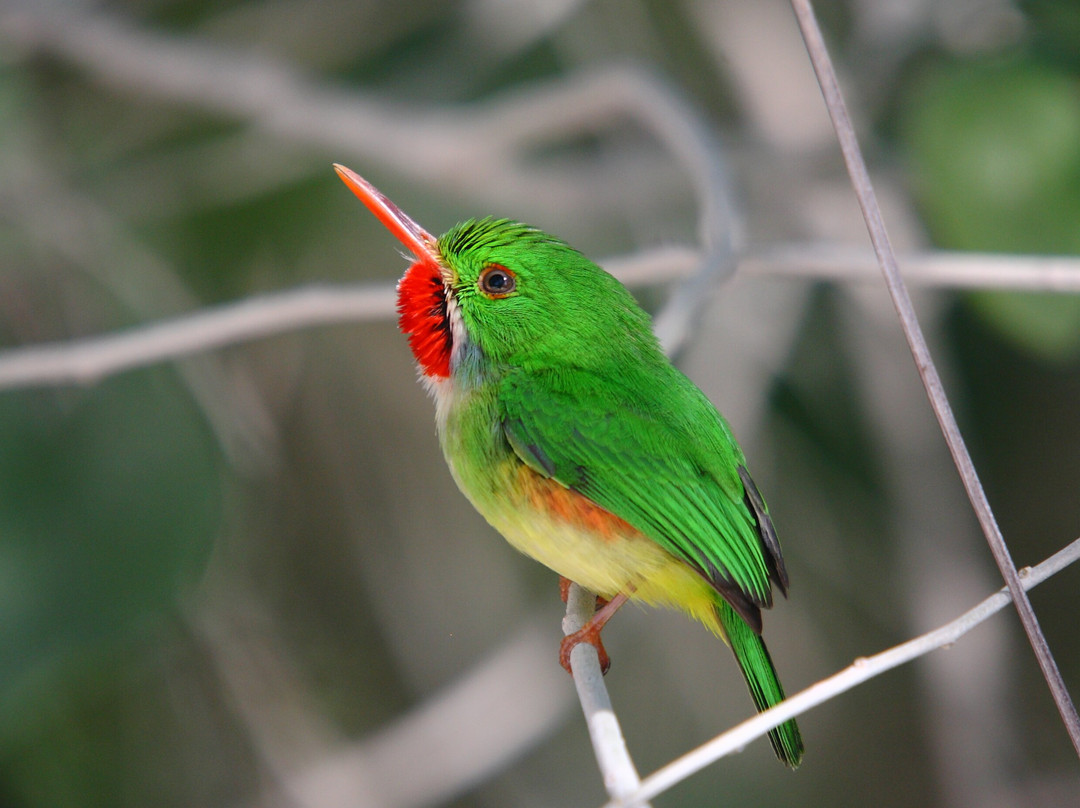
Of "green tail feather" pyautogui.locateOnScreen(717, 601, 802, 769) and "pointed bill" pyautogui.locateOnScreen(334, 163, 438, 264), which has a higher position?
"pointed bill" pyautogui.locateOnScreen(334, 163, 438, 264)

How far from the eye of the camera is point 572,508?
160cm

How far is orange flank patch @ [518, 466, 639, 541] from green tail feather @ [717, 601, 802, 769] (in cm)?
21

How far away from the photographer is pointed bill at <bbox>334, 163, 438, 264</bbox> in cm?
171

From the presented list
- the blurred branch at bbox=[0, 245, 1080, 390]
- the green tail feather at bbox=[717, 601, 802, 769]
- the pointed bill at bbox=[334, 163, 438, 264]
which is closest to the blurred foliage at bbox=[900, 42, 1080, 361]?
the blurred branch at bbox=[0, 245, 1080, 390]

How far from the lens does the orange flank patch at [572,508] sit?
5.24ft

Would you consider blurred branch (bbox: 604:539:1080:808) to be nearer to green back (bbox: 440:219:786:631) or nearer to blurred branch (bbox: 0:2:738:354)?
green back (bbox: 440:219:786:631)

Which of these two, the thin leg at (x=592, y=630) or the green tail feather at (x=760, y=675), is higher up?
the thin leg at (x=592, y=630)

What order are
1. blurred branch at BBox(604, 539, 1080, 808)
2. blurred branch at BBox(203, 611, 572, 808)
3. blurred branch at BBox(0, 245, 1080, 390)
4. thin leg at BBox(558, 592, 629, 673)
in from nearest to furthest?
blurred branch at BBox(604, 539, 1080, 808)
thin leg at BBox(558, 592, 629, 673)
blurred branch at BBox(0, 245, 1080, 390)
blurred branch at BBox(203, 611, 572, 808)

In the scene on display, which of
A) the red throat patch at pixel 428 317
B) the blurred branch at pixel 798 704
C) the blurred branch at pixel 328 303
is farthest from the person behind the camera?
the blurred branch at pixel 328 303

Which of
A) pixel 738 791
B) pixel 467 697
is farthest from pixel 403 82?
pixel 738 791

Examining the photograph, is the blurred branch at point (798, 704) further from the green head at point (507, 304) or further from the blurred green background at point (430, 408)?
the blurred green background at point (430, 408)

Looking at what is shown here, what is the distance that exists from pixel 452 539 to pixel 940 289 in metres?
1.74

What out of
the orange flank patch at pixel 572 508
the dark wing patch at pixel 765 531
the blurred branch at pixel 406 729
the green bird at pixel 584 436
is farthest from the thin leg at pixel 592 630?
the blurred branch at pixel 406 729

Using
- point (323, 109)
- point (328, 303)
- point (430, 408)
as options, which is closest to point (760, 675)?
point (328, 303)
